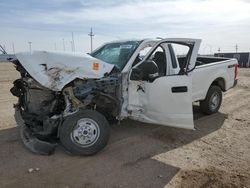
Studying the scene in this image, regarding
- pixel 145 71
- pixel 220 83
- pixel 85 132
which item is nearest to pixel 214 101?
pixel 220 83

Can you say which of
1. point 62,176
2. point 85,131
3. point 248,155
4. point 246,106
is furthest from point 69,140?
point 246,106

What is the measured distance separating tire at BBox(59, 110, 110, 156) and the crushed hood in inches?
23.4

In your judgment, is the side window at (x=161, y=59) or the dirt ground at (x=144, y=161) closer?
the dirt ground at (x=144, y=161)

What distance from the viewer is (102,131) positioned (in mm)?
5316

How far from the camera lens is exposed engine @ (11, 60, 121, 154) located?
532 centimetres

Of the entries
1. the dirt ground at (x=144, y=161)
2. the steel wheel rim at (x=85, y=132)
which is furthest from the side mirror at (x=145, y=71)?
the dirt ground at (x=144, y=161)

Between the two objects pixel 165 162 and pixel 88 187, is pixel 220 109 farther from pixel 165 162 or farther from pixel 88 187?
pixel 88 187

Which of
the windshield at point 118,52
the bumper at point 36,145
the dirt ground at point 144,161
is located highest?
the windshield at point 118,52

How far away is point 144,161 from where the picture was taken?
514 centimetres

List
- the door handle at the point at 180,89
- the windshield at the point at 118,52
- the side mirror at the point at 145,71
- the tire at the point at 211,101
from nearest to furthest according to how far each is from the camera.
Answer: the side mirror at the point at 145,71 < the door handle at the point at 180,89 < the windshield at the point at 118,52 < the tire at the point at 211,101

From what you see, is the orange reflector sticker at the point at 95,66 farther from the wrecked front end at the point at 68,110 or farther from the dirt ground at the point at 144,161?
the dirt ground at the point at 144,161

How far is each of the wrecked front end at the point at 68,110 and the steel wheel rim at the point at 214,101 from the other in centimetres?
349

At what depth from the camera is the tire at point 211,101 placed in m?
8.21

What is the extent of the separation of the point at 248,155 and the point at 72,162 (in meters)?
3.04
